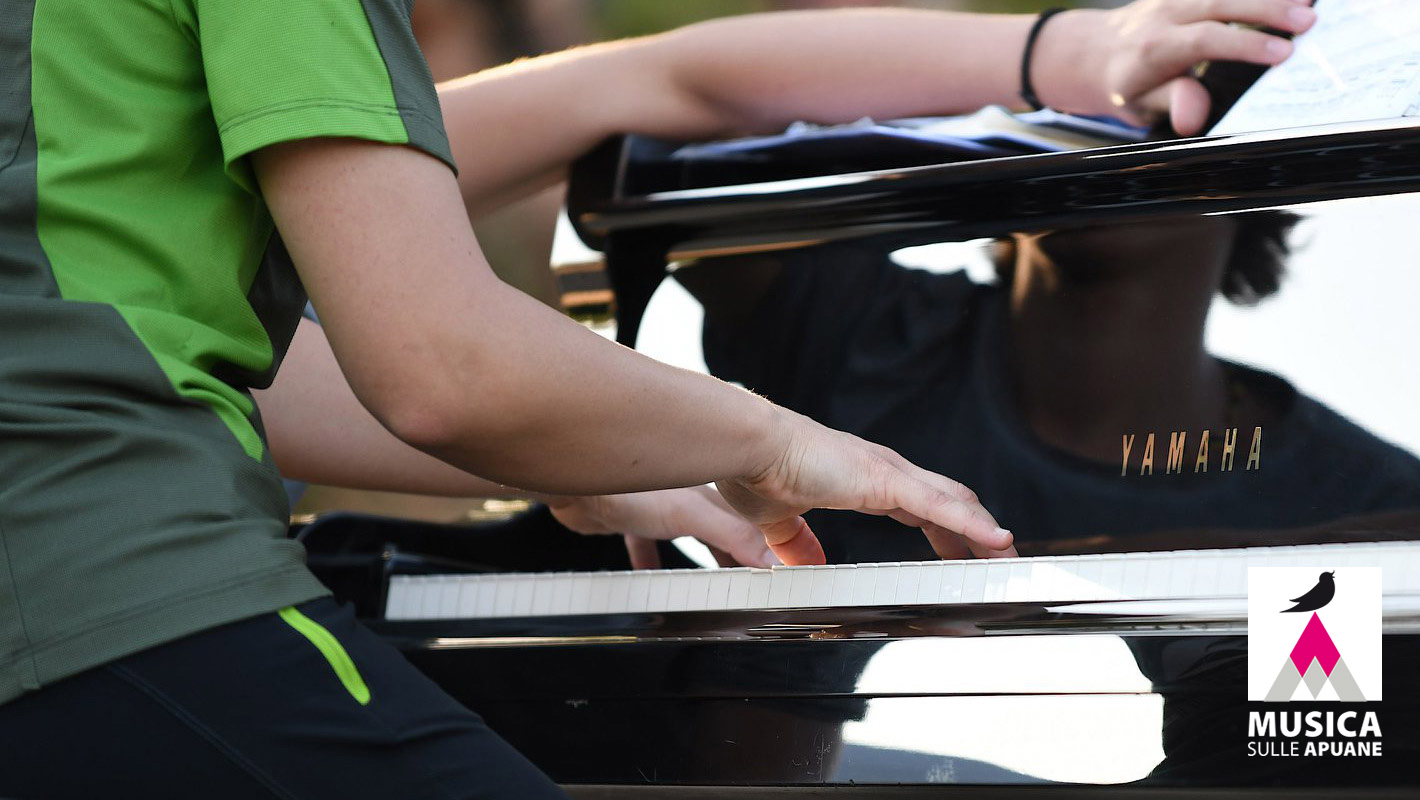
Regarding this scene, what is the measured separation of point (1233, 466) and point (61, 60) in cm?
101

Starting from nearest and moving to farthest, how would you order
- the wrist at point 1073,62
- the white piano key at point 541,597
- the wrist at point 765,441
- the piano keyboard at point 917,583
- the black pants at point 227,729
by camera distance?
the black pants at point 227,729 < the wrist at point 765,441 < the piano keyboard at point 917,583 < the white piano key at point 541,597 < the wrist at point 1073,62

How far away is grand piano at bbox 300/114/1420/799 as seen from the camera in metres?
1.02

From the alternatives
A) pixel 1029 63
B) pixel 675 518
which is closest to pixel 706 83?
pixel 1029 63

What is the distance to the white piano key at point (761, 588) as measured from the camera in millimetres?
1195

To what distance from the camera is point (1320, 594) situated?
1001 mm

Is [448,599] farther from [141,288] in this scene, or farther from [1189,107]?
[1189,107]

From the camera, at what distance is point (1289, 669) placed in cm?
100

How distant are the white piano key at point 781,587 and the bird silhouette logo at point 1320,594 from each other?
0.42 m

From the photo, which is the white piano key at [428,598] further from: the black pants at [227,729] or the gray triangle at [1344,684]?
the gray triangle at [1344,684]

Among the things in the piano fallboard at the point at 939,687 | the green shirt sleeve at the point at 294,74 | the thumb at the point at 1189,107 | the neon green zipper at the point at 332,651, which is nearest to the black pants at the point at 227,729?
the neon green zipper at the point at 332,651

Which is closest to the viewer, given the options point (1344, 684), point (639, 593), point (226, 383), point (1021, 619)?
point (226, 383)

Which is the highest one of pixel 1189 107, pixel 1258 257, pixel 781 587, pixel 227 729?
pixel 1189 107

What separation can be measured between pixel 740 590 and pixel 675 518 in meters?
0.25

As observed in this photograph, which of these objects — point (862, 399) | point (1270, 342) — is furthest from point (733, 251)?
point (1270, 342)
